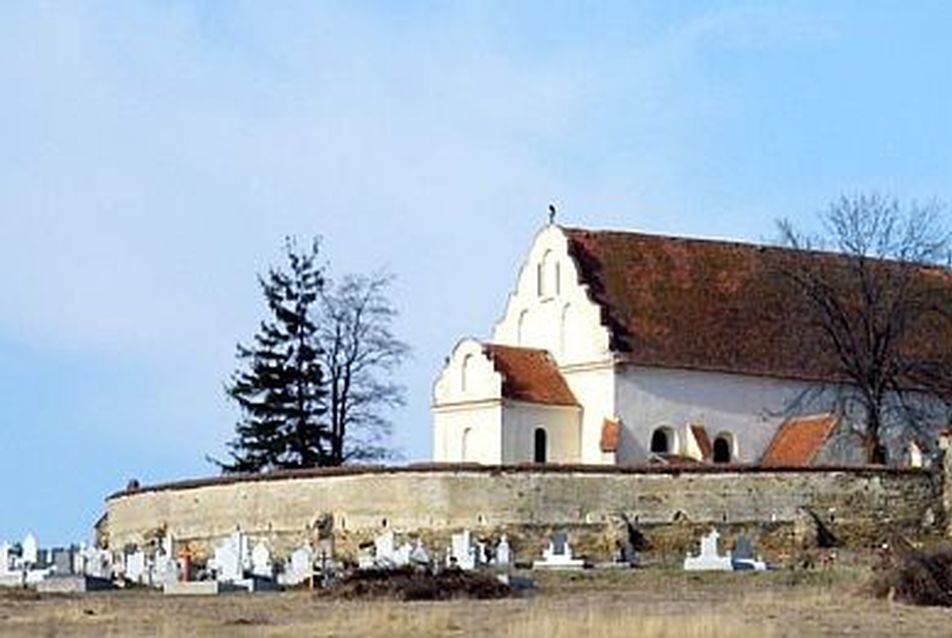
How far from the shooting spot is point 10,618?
30.5 m

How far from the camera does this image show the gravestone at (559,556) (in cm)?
4656

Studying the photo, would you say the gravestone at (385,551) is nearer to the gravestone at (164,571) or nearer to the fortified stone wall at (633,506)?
the fortified stone wall at (633,506)

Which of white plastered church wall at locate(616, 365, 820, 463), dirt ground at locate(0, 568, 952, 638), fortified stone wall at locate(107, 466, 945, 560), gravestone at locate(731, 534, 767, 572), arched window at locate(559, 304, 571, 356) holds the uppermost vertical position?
arched window at locate(559, 304, 571, 356)

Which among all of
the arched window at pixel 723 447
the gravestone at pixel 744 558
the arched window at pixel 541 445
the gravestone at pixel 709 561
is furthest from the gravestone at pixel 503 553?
the arched window at pixel 723 447

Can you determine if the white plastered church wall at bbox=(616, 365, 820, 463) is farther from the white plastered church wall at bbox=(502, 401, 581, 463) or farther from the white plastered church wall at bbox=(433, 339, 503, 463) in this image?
the white plastered church wall at bbox=(433, 339, 503, 463)

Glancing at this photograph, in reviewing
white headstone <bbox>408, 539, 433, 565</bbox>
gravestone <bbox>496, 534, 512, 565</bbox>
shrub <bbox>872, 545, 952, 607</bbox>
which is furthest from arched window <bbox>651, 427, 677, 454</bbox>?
shrub <bbox>872, 545, 952, 607</bbox>

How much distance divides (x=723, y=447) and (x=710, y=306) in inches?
161

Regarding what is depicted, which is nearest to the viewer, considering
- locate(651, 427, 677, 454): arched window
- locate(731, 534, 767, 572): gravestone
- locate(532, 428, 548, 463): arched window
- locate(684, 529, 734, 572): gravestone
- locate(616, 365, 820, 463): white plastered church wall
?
locate(684, 529, 734, 572): gravestone

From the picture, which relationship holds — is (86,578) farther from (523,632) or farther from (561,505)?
(523,632)

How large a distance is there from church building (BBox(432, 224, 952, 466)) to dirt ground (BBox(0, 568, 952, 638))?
24729 millimetres

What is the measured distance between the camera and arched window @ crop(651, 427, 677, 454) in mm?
65000

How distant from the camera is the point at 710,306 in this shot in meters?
66.9

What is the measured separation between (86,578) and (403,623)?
17.1m

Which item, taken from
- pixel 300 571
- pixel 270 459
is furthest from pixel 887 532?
pixel 270 459
